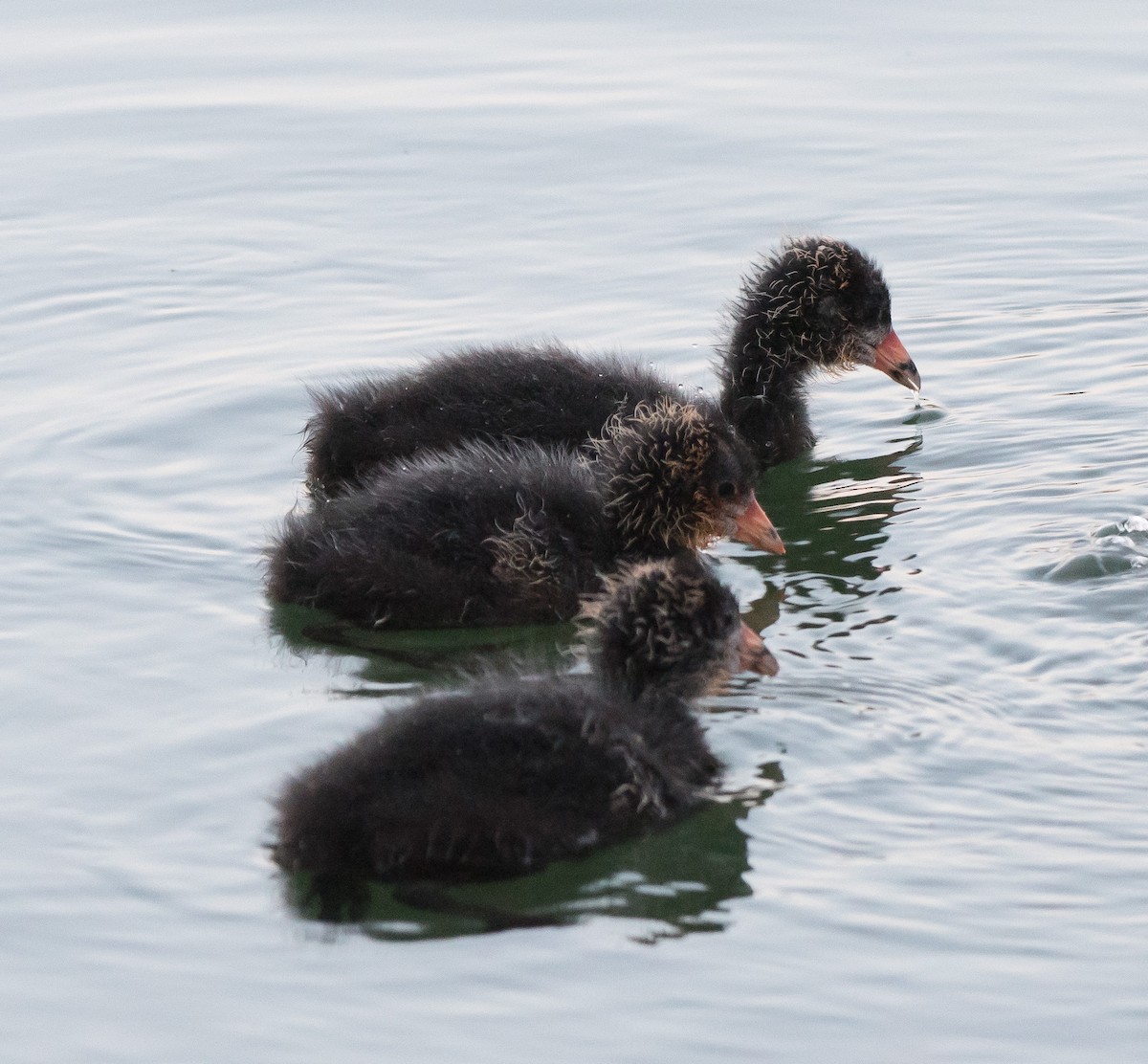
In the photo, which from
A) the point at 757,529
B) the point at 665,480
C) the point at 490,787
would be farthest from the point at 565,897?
the point at 757,529

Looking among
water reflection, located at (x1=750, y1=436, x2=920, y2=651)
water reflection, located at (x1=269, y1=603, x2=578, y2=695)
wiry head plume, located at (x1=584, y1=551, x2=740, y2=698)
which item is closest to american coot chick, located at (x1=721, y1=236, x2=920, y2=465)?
water reflection, located at (x1=750, y1=436, x2=920, y2=651)

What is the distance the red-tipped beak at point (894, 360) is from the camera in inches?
390

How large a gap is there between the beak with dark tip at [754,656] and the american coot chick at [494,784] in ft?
1.65

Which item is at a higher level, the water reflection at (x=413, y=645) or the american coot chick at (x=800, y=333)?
the american coot chick at (x=800, y=333)

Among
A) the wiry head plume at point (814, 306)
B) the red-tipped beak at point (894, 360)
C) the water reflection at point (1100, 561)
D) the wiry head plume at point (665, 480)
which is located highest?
the wiry head plume at point (814, 306)

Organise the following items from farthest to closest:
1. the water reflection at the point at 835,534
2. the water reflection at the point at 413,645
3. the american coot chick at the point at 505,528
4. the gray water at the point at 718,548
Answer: the water reflection at the point at 835,534 → the american coot chick at the point at 505,528 → the water reflection at the point at 413,645 → the gray water at the point at 718,548

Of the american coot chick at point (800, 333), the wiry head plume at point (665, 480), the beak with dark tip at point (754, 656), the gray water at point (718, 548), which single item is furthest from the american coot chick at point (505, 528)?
the american coot chick at point (800, 333)

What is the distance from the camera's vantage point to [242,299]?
39.0ft

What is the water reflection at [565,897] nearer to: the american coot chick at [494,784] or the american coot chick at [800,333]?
the american coot chick at [494,784]

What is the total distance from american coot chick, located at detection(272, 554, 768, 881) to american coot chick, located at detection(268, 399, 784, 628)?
48.2 inches

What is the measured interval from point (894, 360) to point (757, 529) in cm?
199

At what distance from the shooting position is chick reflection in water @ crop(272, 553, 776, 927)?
5.77 metres

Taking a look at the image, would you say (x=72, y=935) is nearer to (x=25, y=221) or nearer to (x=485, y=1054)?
(x=485, y=1054)

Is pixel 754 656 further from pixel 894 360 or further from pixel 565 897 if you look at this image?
pixel 894 360
